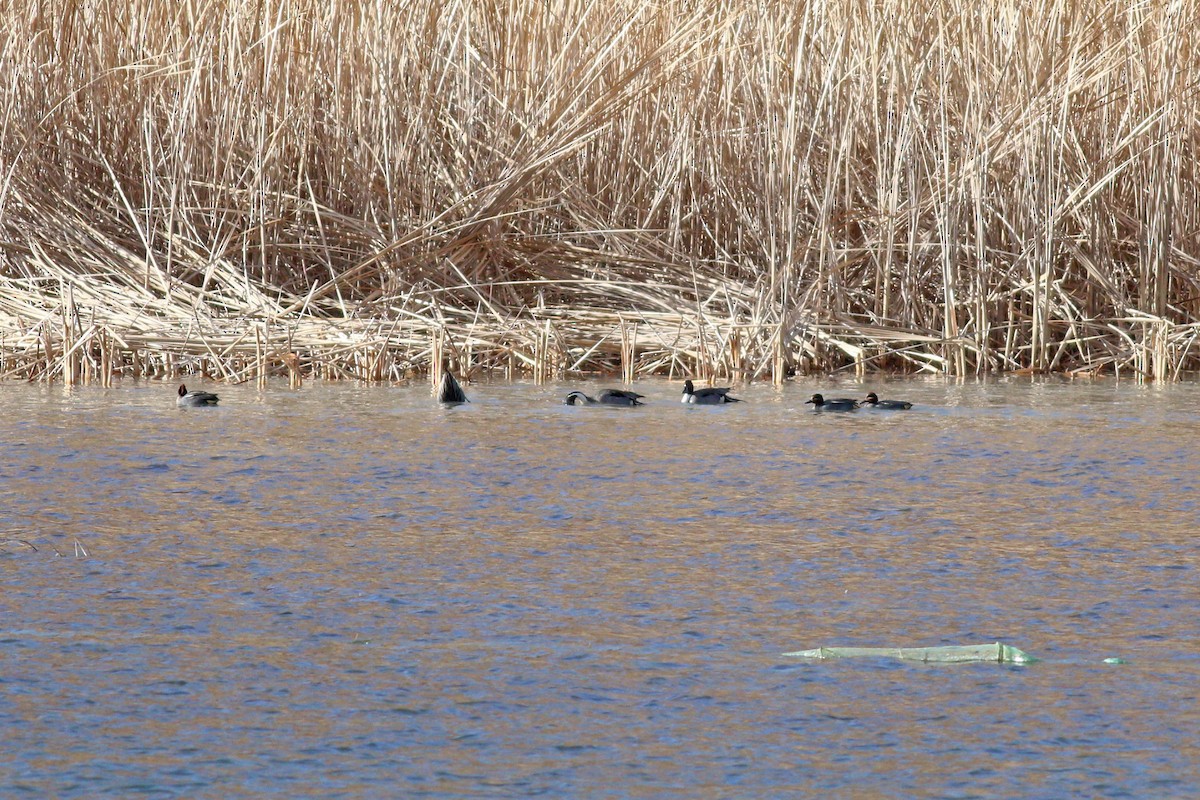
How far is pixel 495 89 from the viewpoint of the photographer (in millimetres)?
10812

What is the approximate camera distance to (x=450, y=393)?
27.3 feet

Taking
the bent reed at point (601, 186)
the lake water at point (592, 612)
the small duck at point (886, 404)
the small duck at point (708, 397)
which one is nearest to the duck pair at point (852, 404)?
the small duck at point (886, 404)

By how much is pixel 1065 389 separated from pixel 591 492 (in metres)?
4.05

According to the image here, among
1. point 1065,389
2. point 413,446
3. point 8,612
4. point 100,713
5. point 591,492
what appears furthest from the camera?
point 1065,389

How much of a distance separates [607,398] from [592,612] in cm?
438

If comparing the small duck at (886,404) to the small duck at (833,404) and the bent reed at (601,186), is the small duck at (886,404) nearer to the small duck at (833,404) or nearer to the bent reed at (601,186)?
the small duck at (833,404)

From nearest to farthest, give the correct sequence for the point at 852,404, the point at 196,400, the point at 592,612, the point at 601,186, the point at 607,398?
the point at 592,612 < the point at 852,404 < the point at 196,400 < the point at 607,398 < the point at 601,186

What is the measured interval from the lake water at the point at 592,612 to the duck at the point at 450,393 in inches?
37.5

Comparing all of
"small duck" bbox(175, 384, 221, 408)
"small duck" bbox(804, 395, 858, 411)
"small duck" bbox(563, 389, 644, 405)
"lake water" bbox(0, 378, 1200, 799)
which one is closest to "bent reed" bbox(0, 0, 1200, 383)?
"small duck" bbox(175, 384, 221, 408)

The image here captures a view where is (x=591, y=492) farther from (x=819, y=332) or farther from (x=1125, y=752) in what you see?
(x=819, y=332)

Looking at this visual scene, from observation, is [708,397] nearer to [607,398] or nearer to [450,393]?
[607,398]

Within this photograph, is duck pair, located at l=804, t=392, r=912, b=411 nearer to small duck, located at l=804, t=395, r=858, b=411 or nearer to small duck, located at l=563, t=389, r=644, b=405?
small duck, located at l=804, t=395, r=858, b=411

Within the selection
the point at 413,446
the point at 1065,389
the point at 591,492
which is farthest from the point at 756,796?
the point at 1065,389

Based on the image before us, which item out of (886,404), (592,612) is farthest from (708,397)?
(592,612)
